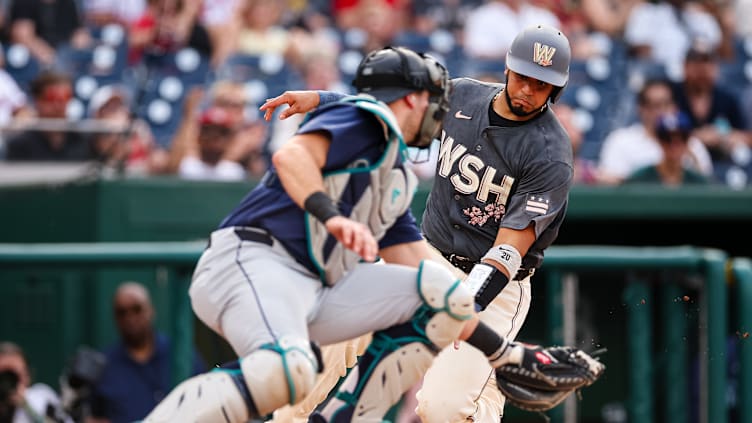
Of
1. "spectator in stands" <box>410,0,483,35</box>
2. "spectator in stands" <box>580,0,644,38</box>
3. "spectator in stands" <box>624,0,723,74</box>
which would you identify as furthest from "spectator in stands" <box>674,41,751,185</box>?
"spectator in stands" <box>410,0,483,35</box>

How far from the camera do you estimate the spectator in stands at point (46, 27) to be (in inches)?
390

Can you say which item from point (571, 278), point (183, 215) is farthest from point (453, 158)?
point (183, 215)

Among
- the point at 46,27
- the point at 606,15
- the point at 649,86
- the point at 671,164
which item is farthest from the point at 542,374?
the point at 606,15

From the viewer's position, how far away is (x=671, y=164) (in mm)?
9336

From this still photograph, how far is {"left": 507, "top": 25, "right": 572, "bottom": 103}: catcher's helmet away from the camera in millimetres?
4793

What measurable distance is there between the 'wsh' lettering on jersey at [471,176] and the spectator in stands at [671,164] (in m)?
4.35

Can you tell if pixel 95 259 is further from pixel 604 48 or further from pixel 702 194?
pixel 604 48

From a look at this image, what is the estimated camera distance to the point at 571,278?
7.12m

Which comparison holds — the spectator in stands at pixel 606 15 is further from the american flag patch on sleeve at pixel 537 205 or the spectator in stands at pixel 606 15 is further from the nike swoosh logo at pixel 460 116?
the american flag patch on sleeve at pixel 537 205

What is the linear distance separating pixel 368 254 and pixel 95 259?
330 cm

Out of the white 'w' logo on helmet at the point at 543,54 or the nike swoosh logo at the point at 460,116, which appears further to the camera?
the nike swoosh logo at the point at 460,116

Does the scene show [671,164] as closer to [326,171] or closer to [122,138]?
[122,138]

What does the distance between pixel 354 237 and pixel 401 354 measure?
571 mm

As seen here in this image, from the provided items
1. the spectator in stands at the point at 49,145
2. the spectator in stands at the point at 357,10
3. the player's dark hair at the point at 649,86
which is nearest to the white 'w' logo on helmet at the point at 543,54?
the spectator in stands at the point at 49,145
